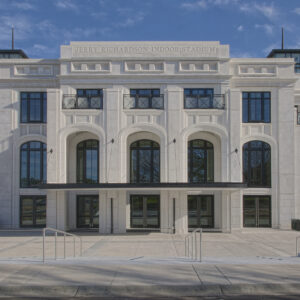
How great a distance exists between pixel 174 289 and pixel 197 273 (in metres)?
1.54

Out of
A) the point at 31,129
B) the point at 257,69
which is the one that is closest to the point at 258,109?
the point at 257,69

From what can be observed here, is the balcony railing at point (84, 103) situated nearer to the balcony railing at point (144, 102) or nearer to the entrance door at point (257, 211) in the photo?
the balcony railing at point (144, 102)

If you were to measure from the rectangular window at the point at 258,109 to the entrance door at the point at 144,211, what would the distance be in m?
8.48

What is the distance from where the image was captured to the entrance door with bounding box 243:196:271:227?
23.5 meters

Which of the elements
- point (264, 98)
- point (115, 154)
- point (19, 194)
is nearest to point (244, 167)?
point (264, 98)

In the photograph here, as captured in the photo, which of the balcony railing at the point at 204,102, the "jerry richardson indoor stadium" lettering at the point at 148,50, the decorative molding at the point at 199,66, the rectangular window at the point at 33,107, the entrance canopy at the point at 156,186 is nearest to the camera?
the entrance canopy at the point at 156,186

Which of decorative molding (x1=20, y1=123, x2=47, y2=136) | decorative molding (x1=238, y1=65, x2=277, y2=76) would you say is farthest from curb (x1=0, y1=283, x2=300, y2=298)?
decorative molding (x1=238, y1=65, x2=277, y2=76)

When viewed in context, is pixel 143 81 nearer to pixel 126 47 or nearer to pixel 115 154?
pixel 126 47

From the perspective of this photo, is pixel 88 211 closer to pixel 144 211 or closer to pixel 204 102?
pixel 144 211

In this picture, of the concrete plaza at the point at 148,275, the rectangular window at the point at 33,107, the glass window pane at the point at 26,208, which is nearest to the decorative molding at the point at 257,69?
the concrete plaza at the point at 148,275

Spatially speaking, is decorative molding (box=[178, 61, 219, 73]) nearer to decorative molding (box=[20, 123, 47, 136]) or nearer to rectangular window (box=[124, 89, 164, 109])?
rectangular window (box=[124, 89, 164, 109])

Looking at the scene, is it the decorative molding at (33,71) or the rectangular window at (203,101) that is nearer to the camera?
the rectangular window at (203,101)

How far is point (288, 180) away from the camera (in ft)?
76.0

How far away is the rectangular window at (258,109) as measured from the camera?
77.6ft
